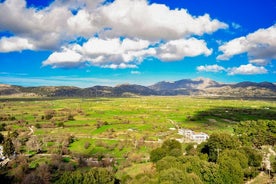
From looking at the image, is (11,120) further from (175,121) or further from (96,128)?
(175,121)

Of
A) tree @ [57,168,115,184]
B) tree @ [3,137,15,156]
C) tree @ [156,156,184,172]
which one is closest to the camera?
tree @ [57,168,115,184]

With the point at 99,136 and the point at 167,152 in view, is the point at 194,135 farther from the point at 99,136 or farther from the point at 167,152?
the point at 99,136

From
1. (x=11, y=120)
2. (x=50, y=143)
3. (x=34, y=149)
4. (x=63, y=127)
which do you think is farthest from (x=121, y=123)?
(x=11, y=120)

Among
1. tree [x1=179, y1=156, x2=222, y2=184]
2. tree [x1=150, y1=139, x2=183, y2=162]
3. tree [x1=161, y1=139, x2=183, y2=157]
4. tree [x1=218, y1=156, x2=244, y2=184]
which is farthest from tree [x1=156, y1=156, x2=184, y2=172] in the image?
tree [x1=150, y1=139, x2=183, y2=162]

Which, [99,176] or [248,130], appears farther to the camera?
[248,130]

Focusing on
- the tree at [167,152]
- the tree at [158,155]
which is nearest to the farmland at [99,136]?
the tree at [158,155]

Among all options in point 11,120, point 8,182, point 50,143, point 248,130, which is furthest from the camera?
point 11,120

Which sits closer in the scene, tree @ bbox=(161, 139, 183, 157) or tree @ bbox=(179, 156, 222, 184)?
tree @ bbox=(179, 156, 222, 184)

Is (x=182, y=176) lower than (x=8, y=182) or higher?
higher

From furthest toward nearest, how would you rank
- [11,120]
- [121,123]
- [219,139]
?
[11,120] → [121,123] → [219,139]

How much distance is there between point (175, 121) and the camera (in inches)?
5236

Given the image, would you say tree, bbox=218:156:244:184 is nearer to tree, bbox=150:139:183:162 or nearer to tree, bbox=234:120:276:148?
tree, bbox=150:139:183:162

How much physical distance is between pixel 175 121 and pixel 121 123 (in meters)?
29.1

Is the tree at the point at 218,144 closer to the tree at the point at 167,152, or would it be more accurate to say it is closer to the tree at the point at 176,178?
the tree at the point at 167,152
